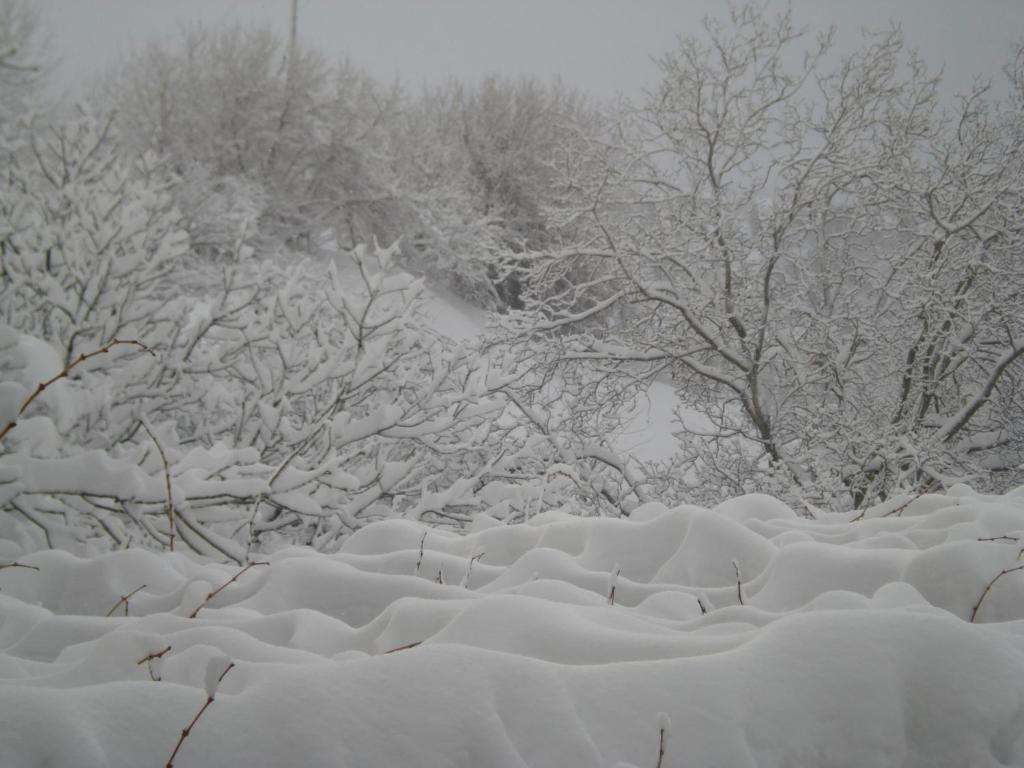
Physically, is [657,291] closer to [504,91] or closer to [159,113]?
[159,113]

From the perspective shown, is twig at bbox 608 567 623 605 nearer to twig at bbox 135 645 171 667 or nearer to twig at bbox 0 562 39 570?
twig at bbox 135 645 171 667

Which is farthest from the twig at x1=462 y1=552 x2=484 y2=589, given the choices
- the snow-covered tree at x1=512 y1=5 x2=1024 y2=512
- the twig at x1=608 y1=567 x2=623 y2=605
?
the snow-covered tree at x1=512 y1=5 x2=1024 y2=512

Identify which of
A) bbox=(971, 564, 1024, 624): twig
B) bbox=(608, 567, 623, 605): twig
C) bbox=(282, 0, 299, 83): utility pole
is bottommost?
bbox=(608, 567, 623, 605): twig

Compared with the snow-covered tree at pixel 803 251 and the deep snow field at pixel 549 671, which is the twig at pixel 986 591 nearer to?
the deep snow field at pixel 549 671

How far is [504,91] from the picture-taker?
18688 millimetres

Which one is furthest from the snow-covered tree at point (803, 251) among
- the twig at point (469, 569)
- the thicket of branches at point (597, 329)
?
the twig at point (469, 569)

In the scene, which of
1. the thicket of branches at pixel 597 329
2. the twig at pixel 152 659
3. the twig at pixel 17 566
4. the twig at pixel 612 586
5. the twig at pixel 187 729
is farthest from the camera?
the thicket of branches at pixel 597 329

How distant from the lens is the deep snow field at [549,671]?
0.86m

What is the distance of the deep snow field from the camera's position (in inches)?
34.0

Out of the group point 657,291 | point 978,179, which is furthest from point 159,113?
point 978,179

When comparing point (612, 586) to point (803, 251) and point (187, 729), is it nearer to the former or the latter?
point (187, 729)

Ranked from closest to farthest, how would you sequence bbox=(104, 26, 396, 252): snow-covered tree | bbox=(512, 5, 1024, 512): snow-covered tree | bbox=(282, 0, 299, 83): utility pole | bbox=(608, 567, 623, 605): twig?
bbox=(608, 567, 623, 605): twig, bbox=(512, 5, 1024, 512): snow-covered tree, bbox=(104, 26, 396, 252): snow-covered tree, bbox=(282, 0, 299, 83): utility pole

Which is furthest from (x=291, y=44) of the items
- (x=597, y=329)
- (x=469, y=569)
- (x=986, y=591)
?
(x=986, y=591)

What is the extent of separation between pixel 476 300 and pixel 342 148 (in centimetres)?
482
